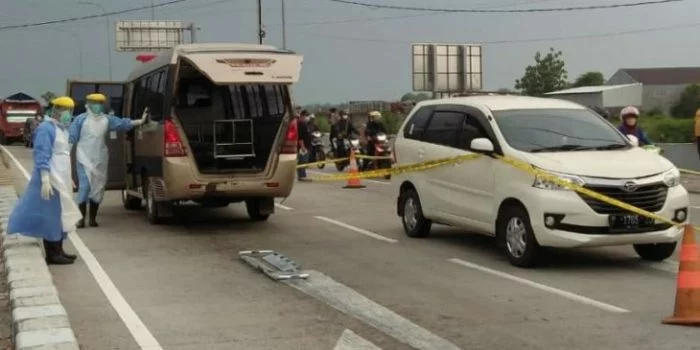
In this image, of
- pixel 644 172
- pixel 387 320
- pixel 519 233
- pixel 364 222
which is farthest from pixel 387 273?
pixel 364 222

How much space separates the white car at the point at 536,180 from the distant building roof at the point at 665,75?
104653 millimetres

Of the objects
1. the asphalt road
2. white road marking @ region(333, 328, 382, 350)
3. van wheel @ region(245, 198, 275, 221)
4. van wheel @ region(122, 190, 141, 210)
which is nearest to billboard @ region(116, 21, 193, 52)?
van wheel @ region(122, 190, 141, 210)

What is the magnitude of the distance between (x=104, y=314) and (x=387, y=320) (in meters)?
2.37

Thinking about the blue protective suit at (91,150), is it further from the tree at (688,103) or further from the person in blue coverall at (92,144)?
the tree at (688,103)

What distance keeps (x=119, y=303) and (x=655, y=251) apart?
5.66 meters

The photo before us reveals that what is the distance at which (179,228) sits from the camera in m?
13.4

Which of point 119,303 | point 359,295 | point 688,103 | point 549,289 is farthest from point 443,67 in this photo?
point 688,103

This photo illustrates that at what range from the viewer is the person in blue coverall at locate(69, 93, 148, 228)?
13.1 m

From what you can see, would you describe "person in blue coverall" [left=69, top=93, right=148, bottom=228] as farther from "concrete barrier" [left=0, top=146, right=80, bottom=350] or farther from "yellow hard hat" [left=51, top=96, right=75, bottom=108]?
"yellow hard hat" [left=51, top=96, right=75, bottom=108]

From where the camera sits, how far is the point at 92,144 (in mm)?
13148

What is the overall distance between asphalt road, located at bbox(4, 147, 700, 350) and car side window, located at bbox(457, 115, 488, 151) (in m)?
1.28

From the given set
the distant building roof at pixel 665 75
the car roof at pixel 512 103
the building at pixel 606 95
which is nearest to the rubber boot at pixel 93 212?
the car roof at pixel 512 103

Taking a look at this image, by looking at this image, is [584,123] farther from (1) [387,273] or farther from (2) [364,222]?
(2) [364,222]

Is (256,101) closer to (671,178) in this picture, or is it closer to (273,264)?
(273,264)
